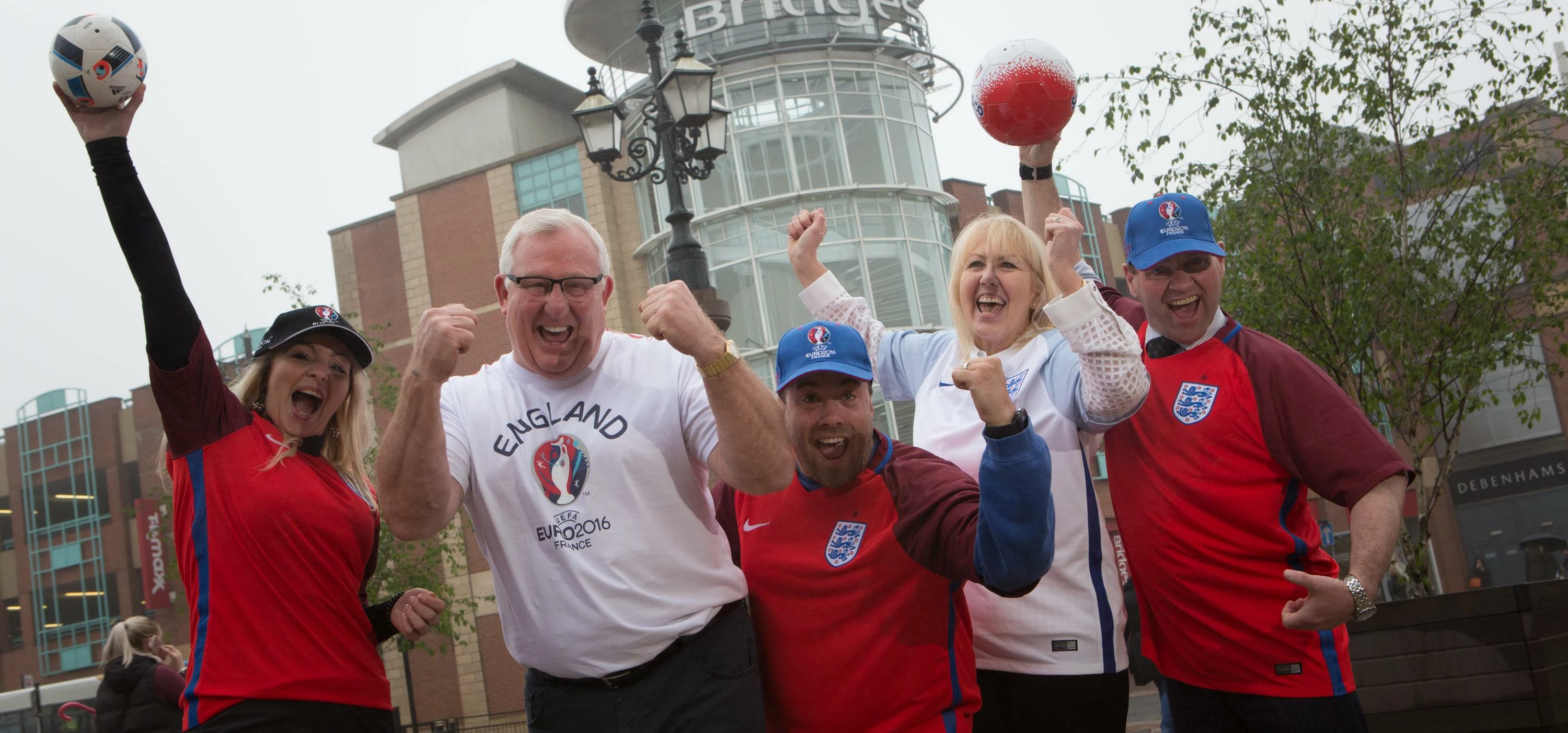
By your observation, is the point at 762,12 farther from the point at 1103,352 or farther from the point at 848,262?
the point at 1103,352

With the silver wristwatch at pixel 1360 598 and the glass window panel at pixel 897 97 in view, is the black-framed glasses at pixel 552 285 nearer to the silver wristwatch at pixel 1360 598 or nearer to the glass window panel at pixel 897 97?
the silver wristwatch at pixel 1360 598

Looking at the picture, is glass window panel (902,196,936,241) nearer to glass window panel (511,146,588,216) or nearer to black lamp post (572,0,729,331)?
glass window panel (511,146,588,216)

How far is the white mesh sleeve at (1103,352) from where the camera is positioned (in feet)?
10.7

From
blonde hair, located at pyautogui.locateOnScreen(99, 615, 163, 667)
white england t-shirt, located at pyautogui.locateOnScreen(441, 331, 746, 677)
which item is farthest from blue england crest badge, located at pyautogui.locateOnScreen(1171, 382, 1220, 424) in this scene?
blonde hair, located at pyautogui.locateOnScreen(99, 615, 163, 667)

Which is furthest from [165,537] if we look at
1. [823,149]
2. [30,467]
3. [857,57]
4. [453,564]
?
[30,467]

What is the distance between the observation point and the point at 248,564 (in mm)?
3035

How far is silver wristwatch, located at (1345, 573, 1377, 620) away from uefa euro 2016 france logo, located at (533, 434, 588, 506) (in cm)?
207

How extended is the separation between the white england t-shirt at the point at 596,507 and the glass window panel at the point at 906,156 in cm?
2870

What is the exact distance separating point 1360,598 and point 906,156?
96.7 ft

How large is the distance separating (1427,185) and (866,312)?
330 inches

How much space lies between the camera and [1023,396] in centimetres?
366

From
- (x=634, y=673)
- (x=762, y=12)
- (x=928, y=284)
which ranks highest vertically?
(x=762, y=12)

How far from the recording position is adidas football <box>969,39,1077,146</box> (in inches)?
161

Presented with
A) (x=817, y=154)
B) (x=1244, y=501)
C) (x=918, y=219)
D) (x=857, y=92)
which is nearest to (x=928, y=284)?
(x=918, y=219)
